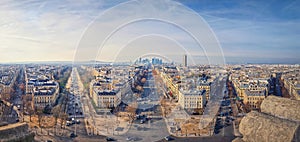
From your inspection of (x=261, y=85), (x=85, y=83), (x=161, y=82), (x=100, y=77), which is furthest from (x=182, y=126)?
(x=161, y=82)

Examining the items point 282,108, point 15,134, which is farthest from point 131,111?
point 282,108

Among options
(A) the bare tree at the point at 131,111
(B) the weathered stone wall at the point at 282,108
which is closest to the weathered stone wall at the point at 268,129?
(B) the weathered stone wall at the point at 282,108

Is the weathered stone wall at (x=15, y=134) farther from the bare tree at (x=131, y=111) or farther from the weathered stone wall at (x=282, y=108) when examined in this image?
the bare tree at (x=131, y=111)

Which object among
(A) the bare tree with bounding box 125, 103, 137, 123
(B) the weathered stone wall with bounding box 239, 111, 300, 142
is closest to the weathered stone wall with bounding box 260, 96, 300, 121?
(B) the weathered stone wall with bounding box 239, 111, 300, 142

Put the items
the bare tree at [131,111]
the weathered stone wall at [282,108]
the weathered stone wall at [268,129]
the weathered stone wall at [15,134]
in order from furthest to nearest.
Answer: the bare tree at [131,111] < the weathered stone wall at [15,134] < the weathered stone wall at [282,108] < the weathered stone wall at [268,129]

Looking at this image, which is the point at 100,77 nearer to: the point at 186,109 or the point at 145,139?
the point at 186,109

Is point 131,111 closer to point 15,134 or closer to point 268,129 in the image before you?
point 15,134
